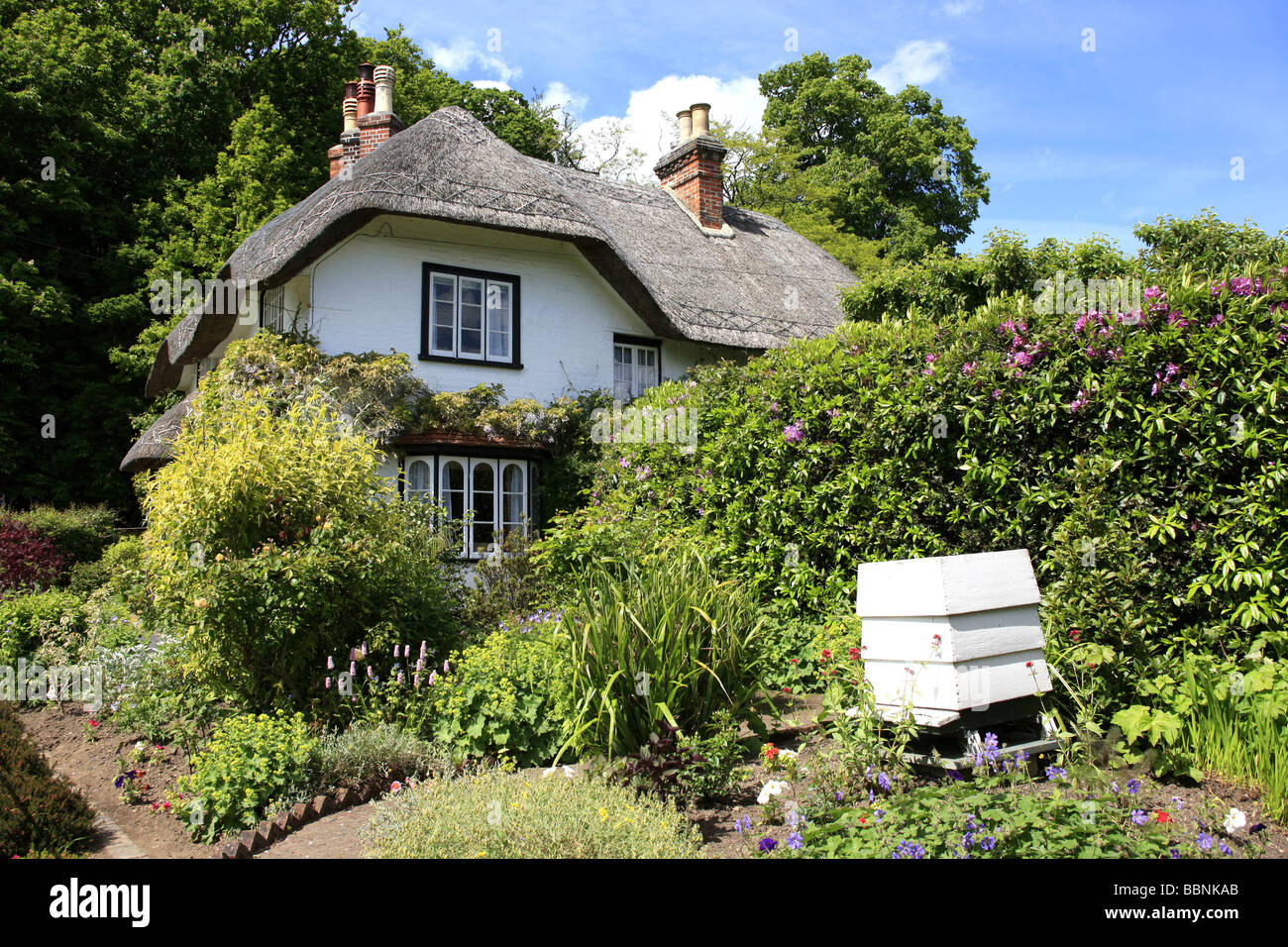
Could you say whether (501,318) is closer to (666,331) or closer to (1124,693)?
(666,331)

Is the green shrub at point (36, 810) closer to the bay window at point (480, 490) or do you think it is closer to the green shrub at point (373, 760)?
the green shrub at point (373, 760)

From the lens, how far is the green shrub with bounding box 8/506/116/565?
48.4 ft

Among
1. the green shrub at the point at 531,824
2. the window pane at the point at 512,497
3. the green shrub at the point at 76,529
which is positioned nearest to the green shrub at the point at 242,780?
the green shrub at the point at 531,824

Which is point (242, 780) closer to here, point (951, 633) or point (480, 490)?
point (951, 633)

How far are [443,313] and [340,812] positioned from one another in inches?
330

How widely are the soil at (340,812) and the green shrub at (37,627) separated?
2343mm

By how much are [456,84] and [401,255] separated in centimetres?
1734

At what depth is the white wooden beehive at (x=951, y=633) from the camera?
426cm

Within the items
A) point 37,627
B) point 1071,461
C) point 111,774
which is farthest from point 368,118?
point 1071,461

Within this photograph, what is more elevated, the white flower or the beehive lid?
the beehive lid

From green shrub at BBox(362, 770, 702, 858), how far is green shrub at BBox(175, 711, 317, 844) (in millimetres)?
980

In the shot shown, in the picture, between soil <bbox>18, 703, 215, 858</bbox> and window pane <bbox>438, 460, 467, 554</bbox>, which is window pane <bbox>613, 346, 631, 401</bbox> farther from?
soil <bbox>18, 703, 215, 858</bbox>

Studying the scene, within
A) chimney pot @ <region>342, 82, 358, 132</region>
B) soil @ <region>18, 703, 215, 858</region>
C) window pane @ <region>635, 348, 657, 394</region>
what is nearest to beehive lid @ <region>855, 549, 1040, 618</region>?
soil @ <region>18, 703, 215, 858</region>
